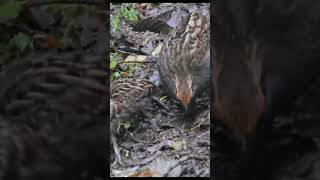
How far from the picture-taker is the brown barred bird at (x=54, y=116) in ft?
12.6

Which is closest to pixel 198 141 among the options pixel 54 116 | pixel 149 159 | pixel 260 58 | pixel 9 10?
pixel 149 159

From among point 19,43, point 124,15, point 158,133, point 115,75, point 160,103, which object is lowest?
point 158,133

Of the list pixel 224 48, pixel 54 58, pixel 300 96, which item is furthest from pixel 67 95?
pixel 300 96

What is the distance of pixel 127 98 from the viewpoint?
154 inches

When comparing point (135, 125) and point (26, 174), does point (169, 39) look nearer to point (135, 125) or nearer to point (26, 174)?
point (135, 125)

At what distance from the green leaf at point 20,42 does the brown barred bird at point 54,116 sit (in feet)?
0.20

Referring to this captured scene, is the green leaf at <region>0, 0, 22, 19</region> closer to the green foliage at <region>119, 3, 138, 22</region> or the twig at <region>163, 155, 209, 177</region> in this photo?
the green foliage at <region>119, 3, 138, 22</region>

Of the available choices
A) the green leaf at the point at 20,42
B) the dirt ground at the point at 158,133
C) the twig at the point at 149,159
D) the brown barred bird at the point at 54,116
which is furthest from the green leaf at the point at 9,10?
the twig at the point at 149,159

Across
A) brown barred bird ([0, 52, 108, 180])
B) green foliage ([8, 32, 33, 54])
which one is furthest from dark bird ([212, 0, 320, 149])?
green foliage ([8, 32, 33, 54])

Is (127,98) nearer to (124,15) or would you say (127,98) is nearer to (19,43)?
(124,15)

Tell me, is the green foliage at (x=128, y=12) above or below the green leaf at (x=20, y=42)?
above

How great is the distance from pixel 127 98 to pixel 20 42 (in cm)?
56

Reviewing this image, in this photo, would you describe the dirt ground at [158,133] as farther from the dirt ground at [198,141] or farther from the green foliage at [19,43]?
the green foliage at [19,43]

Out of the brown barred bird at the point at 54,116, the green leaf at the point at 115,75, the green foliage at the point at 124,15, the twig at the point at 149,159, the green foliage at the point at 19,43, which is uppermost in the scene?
the green foliage at the point at 124,15
